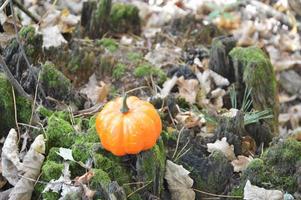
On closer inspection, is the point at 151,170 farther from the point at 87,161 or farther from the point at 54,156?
the point at 54,156

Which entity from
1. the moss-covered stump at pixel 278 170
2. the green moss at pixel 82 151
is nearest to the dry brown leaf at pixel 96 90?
the green moss at pixel 82 151

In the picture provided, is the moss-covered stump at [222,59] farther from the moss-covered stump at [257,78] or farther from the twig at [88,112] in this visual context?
the twig at [88,112]

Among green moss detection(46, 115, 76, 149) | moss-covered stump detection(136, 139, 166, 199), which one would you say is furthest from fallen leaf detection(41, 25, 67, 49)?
moss-covered stump detection(136, 139, 166, 199)

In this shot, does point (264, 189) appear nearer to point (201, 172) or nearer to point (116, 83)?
point (201, 172)

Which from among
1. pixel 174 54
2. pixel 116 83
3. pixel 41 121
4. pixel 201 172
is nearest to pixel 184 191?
pixel 201 172

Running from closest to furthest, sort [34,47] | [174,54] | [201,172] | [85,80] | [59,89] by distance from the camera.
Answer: [201,172] < [59,89] < [34,47] < [85,80] < [174,54]
